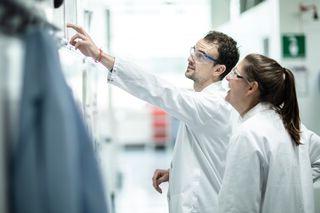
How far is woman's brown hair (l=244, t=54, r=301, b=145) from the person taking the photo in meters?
2.08

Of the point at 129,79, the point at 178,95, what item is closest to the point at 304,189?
the point at 178,95

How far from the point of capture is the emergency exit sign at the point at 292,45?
3281 millimetres

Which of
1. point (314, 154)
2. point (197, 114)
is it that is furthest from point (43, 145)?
point (314, 154)

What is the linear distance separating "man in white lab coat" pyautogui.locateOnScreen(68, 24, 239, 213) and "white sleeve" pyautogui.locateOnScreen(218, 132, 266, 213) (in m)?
0.29

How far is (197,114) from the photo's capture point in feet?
7.21

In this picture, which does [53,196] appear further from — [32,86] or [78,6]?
[78,6]

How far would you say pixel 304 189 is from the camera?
2.14 m

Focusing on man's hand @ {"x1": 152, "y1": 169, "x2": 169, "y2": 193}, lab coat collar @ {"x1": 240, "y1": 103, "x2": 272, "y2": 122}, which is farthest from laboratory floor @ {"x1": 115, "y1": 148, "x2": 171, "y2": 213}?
lab coat collar @ {"x1": 240, "y1": 103, "x2": 272, "y2": 122}

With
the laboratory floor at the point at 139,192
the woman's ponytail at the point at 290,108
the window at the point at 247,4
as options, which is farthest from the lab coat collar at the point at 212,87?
the laboratory floor at the point at 139,192

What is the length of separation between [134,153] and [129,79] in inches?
447

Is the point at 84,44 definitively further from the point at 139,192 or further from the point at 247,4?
the point at 139,192

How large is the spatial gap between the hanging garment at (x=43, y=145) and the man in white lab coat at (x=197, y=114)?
0.90 m

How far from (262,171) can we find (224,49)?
758mm

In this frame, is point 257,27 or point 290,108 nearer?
point 290,108
